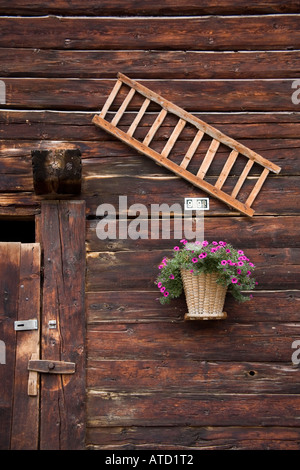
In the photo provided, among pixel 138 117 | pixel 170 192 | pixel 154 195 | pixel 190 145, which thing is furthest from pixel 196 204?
pixel 138 117

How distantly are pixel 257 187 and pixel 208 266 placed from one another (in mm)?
917

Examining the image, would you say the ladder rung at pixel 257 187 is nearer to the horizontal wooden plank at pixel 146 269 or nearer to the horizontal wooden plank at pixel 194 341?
the horizontal wooden plank at pixel 146 269

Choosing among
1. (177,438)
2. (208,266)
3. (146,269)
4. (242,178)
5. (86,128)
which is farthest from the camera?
(86,128)

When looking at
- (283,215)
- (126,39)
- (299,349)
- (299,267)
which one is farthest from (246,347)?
(126,39)

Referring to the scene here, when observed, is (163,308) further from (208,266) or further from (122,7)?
(122,7)

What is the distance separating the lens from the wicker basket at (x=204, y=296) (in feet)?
15.2

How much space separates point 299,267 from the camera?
505cm

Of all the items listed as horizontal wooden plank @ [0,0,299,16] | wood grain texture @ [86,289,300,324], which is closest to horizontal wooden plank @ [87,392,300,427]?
wood grain texture @ [86,289,300,324]

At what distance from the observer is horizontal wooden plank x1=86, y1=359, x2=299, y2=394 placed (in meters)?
4.84

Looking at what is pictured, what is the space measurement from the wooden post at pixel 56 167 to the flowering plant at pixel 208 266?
0.95m

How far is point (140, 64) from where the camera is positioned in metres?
5.33

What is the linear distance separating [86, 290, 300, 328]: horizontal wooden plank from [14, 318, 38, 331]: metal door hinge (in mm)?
413

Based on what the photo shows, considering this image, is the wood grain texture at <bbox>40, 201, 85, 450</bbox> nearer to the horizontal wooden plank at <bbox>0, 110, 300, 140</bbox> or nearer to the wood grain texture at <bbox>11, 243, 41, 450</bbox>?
the wood grain texture at <bbox>11, 243, 41, 450</bbox>

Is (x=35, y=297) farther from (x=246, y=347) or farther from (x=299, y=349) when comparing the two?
(x=299, y=349)
